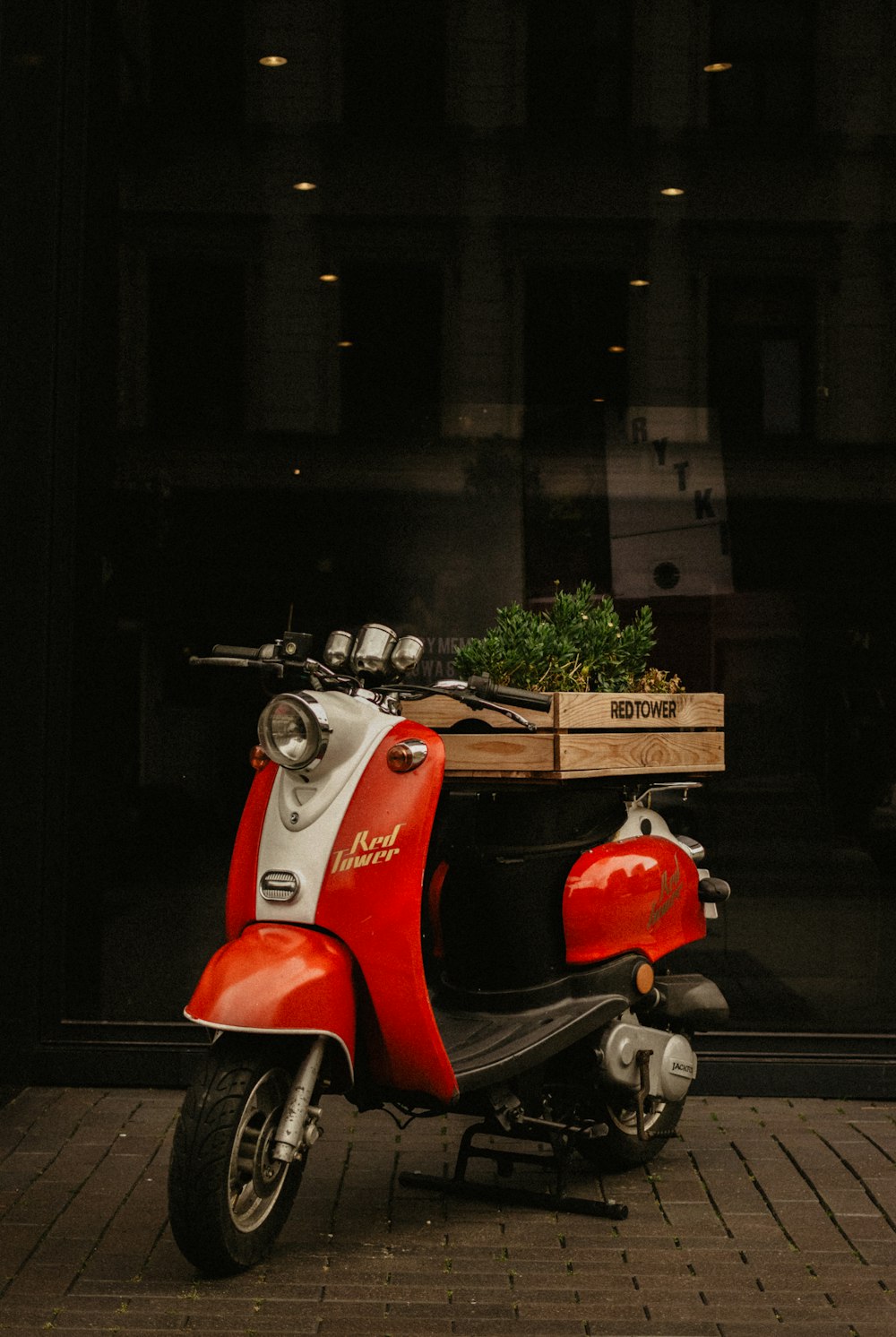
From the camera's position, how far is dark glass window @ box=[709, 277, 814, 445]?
6422mm

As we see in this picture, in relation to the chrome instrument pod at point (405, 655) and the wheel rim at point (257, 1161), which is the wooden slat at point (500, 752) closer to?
the chrome instrument pod at point (405, 655)

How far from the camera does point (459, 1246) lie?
14.3 ft

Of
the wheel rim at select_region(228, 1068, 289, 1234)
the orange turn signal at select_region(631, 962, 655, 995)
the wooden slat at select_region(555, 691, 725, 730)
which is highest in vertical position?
the wooden slat at select_region(555, 691, 725, 730)

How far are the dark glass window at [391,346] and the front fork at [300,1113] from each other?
122 inches

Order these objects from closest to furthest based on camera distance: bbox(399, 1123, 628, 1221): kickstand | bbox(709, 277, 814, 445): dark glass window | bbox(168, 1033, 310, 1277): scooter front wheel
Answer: bbox(168, 1033, 310, 1277): scooter front wheel, bbox(399, 1123, 628, 1221): kickstand, bbox(709, 277, 814, 445): dark glass window

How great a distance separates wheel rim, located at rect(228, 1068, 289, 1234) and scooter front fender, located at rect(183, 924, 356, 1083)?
187 mm

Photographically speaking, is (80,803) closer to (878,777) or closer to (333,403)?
(333,403)

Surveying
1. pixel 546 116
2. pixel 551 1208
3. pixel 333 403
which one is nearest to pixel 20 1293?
pixel 551 1208

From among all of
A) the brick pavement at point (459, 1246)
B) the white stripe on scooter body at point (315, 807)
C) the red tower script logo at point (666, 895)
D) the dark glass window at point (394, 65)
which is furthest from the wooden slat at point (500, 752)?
the dark glass window at point (394, 65)

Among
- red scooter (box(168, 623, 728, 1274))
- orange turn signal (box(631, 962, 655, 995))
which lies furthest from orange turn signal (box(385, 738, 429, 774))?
orange turn signal (box(631, 962, 655, 995))

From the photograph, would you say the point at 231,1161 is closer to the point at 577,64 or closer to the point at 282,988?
the point at 282,988

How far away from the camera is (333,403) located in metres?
6.47

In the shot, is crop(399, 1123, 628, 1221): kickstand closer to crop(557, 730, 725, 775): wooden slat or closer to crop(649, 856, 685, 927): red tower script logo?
crop(649, 856, 685, 927): red tower script logo

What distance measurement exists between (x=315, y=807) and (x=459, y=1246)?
1242mm
